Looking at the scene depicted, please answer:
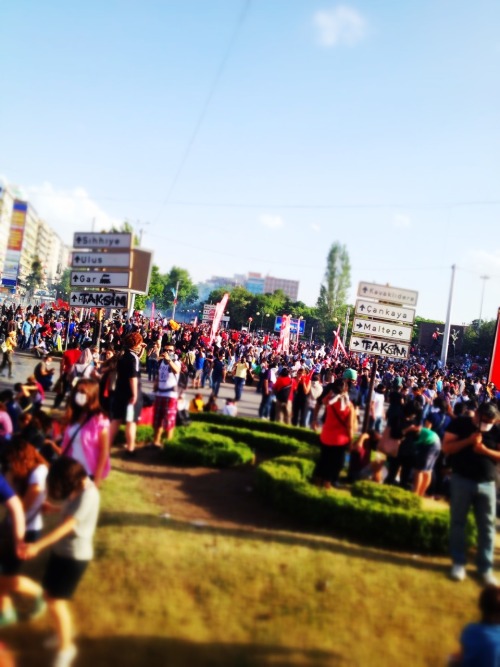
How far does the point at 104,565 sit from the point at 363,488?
3585 mm

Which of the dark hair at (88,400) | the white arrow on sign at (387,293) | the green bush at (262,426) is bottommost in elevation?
the green bush at (262,426)

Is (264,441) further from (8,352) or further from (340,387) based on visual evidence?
(8,352)

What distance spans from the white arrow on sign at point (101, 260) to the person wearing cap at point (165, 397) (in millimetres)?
3220

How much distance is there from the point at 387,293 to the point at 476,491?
599 cm

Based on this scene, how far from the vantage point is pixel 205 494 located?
7.37 metres

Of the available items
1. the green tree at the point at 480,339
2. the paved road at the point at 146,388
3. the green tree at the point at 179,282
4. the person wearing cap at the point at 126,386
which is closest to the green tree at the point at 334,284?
the green tree at the point at 480,339

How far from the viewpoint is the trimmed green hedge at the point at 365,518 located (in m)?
6.20

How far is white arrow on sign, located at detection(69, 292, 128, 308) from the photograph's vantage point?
1153cm

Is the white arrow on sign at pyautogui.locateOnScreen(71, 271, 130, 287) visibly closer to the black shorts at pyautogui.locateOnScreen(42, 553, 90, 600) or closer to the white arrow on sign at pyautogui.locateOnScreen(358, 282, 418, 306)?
the white arrow on sign at pyautogui.locateOnScreen(358, 282, 418, 306)

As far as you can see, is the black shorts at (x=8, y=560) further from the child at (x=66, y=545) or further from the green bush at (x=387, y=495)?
the green bush at (x=387, y=495)

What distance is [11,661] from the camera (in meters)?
3.53

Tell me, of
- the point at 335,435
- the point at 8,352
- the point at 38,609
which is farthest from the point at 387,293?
the point at 8,352

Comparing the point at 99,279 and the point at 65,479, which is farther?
the point at 99,279

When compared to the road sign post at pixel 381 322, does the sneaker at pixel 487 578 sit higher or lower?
lower
